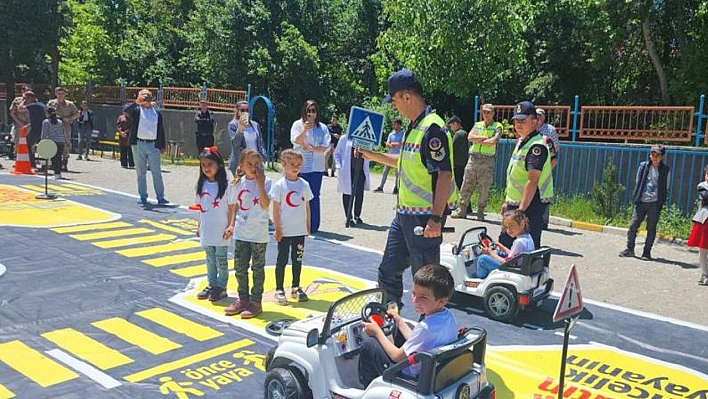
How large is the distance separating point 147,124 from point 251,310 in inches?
261

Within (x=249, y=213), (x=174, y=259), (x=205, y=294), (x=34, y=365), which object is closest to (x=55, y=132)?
(x=174, y=259)

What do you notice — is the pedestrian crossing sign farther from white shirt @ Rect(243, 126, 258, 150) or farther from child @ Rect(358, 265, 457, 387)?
white shirt @ Rect(243, 126, 258, 150)

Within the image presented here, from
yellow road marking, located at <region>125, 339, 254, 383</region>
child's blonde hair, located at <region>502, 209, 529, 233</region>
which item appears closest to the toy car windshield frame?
yellow road marking, located at <region>125, 339, 254, 383</region>

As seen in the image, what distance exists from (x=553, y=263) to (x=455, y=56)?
39.9 ft

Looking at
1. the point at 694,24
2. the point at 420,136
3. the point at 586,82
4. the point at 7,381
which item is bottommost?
the point at 7,381

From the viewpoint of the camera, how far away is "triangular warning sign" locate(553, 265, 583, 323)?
3836mm

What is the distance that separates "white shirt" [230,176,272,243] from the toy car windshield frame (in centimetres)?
177

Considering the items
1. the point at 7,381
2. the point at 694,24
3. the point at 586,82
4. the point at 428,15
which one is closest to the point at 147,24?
the point at 428,15

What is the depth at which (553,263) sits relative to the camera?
8844 mm

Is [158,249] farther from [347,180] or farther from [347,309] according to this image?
[347,309]

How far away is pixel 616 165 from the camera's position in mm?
12766

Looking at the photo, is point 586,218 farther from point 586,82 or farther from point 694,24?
point 586,82

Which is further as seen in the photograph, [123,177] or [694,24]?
[694,24]

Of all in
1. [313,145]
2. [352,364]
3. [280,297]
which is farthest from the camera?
[313,145]
